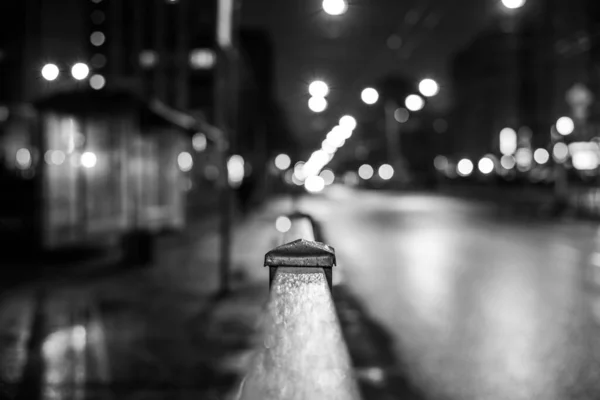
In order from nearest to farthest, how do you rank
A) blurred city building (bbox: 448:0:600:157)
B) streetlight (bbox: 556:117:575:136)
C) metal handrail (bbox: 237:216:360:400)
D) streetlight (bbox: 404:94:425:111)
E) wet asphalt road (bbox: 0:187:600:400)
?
metal handrail (bbox: 237:216:360:400)
wet asphalt road (bbox: 0:187:600:400)
streetlight (bbox: 404:94:425:111)
streetlight (bbox: 556:117:575:136)
blurred city building (bbox: 448:0:600:157)

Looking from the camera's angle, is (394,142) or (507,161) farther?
(394,142)

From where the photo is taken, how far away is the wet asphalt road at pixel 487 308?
6.47 metres

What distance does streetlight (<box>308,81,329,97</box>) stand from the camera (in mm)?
14500

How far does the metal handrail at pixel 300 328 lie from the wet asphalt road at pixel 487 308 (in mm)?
2864

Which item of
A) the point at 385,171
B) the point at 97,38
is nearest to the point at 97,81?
the point at 97,38

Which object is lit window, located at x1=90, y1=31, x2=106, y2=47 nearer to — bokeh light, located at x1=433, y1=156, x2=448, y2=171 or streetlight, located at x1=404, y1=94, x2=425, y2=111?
streetlight, located at x1=404, y1=94, x2=425, y2=111

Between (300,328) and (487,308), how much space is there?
7173 mm

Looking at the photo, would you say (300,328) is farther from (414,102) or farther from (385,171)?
(385,171)

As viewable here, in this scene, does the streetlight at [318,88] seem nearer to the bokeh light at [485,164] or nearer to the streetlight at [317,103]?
the streetlight at [317,103]

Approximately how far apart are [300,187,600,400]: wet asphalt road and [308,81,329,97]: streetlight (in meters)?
3.95

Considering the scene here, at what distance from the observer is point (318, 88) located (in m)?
14.6

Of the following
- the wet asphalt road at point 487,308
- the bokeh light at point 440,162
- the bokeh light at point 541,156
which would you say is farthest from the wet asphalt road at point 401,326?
the bokeh light at point 440,162

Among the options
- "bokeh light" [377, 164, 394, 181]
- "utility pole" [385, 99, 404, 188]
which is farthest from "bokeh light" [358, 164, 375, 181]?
"bokeh light" [377, 164, 394, 181]

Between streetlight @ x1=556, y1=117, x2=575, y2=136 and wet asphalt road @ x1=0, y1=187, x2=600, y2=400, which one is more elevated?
streetlight @ x1=556, y1=117, x2=575, y2=136
